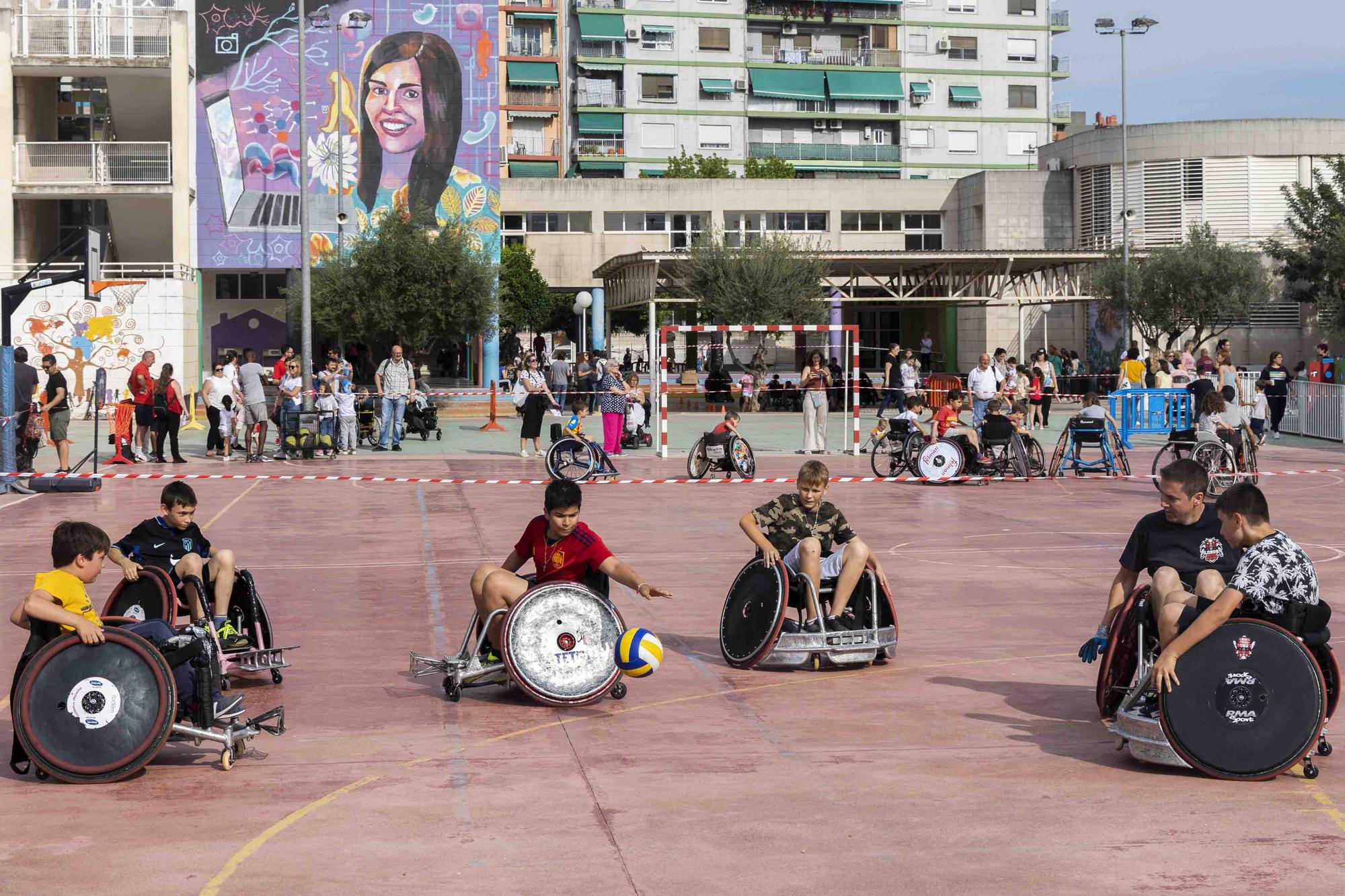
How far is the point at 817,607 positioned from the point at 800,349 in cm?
5889

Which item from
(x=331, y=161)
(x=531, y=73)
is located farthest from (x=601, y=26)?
(x=331, y=161)

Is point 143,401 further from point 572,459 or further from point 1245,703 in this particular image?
point 1245,703

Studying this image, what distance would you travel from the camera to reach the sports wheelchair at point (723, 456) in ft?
77.0

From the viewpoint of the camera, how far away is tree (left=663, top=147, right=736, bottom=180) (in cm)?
8044

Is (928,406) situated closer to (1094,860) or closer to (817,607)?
(817,607)

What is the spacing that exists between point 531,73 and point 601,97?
12.9ft

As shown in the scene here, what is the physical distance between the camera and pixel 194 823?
20.7 ft

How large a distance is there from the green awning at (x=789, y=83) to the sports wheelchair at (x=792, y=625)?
7825cm

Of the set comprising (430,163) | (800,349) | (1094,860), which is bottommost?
(1094,860)

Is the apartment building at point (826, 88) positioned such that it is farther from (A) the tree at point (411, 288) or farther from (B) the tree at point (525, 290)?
(A) the tree at point (411, 288)

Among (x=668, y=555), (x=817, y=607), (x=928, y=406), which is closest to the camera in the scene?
(x=817, y=607)

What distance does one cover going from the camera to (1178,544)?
26.3 ft

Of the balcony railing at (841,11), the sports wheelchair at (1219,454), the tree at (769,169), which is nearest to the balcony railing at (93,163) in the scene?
the sports wheelchair at (1219,454)

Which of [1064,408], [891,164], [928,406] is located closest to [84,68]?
[928,406]
